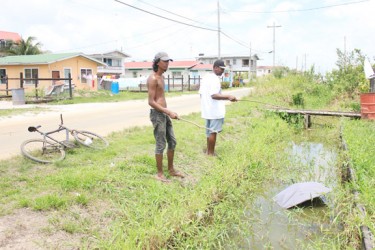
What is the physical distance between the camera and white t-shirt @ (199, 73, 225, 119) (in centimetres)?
661

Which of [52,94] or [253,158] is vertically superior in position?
[52,94]

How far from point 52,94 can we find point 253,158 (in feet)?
51.2

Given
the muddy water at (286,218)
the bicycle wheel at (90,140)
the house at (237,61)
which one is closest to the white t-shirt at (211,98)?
the muddy water at (286,218)

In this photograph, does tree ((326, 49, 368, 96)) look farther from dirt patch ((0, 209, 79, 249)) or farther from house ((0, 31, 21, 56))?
house ((0, 31, 21, 56))

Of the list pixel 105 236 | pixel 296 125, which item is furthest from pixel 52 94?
pixel 105 236

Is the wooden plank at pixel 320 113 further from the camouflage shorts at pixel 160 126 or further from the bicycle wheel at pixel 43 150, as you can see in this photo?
the bicycle wheel at pixel 43 150

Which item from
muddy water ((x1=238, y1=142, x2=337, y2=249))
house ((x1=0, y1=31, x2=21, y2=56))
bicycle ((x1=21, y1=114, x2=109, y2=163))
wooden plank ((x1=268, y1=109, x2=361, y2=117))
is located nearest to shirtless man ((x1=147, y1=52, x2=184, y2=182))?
muddy water ((x1=238, y1=142, x2=337, y2=249))

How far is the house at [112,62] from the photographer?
151 feet

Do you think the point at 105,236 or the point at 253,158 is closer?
the point at 105,236

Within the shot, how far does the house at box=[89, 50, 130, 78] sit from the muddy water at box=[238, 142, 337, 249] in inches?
1619

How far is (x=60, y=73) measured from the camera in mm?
28156

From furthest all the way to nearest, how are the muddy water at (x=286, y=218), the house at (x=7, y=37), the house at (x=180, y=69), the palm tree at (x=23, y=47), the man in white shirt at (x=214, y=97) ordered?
the house at (x=180, y=69) → the house at (x=7, y=37) → the palm tree at (x=23, y=47) → the man in white shirt at (x=214, y=97) → the muddy water at (x=286, y=218)

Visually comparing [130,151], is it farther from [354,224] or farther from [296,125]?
[296,125]

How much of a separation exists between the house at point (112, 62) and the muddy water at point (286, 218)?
135 ft
